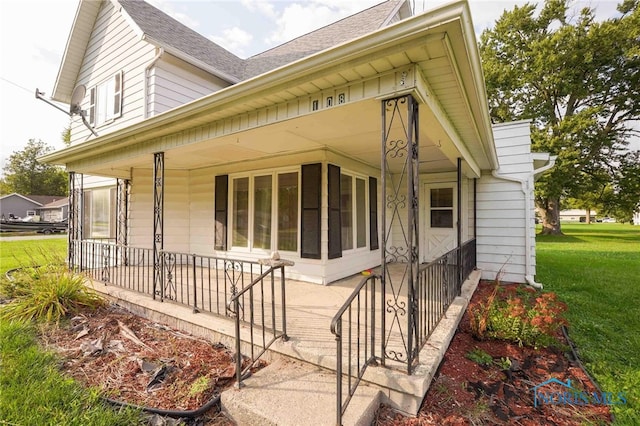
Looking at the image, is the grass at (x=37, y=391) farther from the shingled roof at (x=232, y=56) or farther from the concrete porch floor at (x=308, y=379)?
the shingled roof at (x=232, y=56)

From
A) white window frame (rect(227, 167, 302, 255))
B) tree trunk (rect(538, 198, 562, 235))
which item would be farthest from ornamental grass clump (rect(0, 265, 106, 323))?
tree trunk (rect(538, 198, 562, 235))

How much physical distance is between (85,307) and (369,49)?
5.24m

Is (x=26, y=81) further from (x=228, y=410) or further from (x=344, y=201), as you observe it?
(x=228, y=410)

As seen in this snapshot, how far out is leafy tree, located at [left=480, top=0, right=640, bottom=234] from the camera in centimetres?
1435

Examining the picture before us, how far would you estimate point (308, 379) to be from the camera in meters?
2.38

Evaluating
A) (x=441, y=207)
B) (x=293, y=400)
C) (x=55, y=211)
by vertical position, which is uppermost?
(x=55, y=211)

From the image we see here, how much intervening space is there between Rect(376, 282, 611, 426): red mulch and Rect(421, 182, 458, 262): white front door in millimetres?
3801

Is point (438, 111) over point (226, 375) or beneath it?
over

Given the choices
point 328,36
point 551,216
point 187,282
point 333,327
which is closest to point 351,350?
point 333,327

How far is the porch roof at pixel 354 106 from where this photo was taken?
203 centimetres

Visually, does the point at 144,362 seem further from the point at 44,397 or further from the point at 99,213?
the point at 99,213

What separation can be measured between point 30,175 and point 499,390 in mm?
52517

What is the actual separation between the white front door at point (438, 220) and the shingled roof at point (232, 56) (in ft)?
14.5

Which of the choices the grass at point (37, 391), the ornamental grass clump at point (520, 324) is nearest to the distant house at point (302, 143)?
the ornamental grass clump at point (520, 324)
